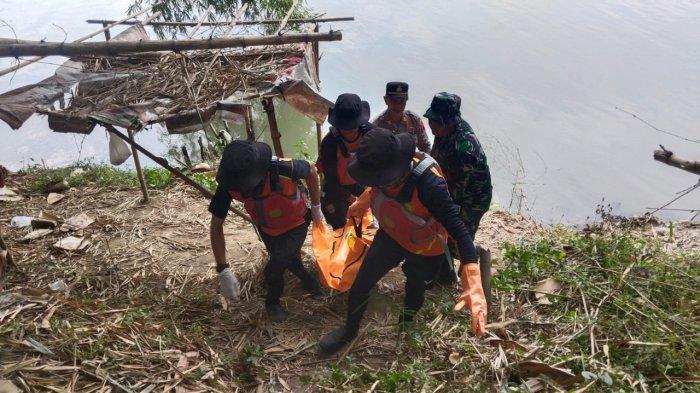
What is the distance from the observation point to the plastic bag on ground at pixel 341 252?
3.80 metres

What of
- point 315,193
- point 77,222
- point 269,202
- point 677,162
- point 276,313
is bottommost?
point 77,222

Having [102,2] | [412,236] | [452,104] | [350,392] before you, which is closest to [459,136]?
[452,104]

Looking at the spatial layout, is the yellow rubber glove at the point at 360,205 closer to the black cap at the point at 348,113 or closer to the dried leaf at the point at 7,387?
the black cap at the point at 348,113

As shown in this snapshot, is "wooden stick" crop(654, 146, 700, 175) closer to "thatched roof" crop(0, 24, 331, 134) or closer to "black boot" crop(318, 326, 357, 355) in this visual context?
"black boot" crop(318, 326, 357, 355)

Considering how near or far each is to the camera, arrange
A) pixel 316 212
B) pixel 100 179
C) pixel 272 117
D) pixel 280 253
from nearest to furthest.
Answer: pixel 280 253 < pixel 316 212 < pixel 272 117 < pixel 100 179

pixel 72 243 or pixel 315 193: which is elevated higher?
pixel 315 193

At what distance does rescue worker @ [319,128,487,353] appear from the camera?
2.76 meters

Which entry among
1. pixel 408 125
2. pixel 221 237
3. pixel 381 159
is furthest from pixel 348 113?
pixel 221 237

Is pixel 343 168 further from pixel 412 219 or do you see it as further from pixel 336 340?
pixel 336 340

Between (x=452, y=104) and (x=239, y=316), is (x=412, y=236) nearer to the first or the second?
(x=452, y=104)

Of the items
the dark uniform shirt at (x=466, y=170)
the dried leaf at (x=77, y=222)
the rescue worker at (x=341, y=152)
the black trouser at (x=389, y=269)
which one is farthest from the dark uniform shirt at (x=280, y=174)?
the dried leaf at (x=77, y=222)

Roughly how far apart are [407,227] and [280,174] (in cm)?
107

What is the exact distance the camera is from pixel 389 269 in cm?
340

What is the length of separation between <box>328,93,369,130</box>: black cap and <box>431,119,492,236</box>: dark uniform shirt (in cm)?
67
